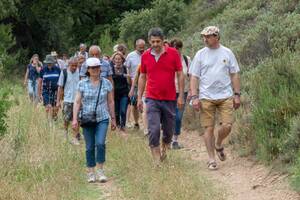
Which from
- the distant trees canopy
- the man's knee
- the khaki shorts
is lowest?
the man's knee

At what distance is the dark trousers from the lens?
9414 millimetres

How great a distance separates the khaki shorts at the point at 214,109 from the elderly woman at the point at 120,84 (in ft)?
13.1

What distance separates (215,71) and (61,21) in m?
32.9

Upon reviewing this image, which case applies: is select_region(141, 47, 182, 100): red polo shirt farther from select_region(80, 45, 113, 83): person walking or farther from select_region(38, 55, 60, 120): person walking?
select_region(38, 55, 60, 120): person walking

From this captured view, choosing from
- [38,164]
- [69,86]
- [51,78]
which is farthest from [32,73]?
[38,164]

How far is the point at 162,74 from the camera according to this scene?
31.1ft

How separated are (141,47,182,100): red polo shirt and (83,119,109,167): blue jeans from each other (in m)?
0.82

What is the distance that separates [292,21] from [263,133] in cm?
494

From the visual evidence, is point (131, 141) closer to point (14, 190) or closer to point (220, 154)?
point (220, 154)

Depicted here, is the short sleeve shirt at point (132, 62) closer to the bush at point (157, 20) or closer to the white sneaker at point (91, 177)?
the white sneaker at point (91, 177)

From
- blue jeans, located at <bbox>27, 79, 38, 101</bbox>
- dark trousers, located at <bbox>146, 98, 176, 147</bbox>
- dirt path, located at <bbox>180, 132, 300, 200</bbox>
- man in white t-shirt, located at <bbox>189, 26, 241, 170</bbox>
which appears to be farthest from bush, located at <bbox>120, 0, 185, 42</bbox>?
man in white t-shirt, located at <bbox>189, 26, 241, 170</bbox>

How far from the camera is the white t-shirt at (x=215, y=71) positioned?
30.1ft

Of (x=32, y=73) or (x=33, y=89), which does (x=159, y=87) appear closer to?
(x=33, y=89)

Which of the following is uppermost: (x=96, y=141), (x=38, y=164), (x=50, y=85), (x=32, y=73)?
(x=32, y=73)
